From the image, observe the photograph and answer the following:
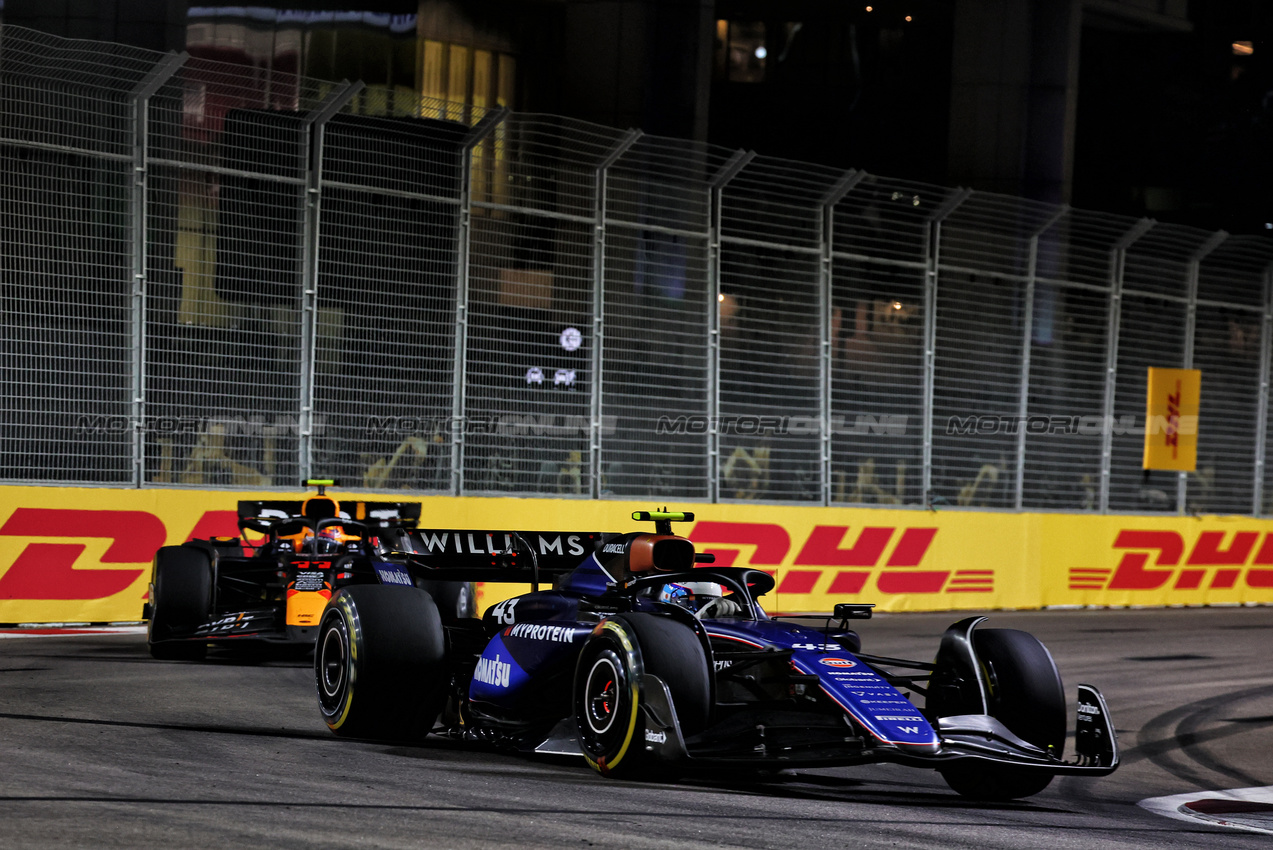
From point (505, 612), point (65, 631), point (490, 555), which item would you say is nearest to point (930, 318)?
point (65, 631)

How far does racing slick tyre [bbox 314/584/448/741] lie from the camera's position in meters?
7.67

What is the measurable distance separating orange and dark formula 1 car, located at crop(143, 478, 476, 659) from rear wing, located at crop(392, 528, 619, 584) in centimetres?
139

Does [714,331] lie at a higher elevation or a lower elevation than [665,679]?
higher

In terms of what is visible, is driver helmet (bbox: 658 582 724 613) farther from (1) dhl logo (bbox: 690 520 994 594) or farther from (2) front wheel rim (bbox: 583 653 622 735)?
(1) dhl logo (bbox: 690 520 994 594)

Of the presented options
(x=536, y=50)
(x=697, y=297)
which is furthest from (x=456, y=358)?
(x=536, y=50)

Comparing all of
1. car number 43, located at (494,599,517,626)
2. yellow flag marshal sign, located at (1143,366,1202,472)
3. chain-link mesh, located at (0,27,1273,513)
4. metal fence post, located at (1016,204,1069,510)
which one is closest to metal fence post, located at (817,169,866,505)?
chain-link mesh, located at (0,27,1273,513)

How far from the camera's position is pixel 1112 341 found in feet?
62.3

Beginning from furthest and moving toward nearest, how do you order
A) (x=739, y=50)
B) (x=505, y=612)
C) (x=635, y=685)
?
(x=739, y=50), (x=505, y=612), (x=635, y=685)

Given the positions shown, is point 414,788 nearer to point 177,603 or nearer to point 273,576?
point 177,603

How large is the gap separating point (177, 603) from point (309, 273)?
12.1 feet

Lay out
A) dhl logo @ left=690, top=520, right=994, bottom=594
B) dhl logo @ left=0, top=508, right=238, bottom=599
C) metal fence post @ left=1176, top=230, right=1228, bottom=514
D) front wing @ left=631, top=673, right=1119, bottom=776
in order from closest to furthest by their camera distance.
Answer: front wing @ left=631, top=673, right=1119, bottom=776 → dhl logo @ left=0, top=508, right=238, bottom=599 → dhl logo @ left=690, top=520, right=994, bottom=594 → metal fence post @ left=1176, top=230, right=1228, bottom=514

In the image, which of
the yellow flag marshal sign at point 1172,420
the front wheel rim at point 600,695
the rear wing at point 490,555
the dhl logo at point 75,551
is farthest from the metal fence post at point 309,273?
the yellow flag marshal sign at point 1172,420

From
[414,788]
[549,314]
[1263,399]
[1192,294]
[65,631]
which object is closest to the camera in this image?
[414,788]

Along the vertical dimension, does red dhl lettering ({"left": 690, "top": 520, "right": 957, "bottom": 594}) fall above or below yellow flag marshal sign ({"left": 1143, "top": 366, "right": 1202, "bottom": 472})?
below
